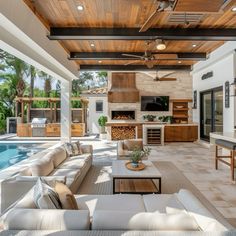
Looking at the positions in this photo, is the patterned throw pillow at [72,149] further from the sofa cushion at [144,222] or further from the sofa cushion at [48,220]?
the sofa cushion at [144,222]

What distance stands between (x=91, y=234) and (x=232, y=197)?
3365 millimetres

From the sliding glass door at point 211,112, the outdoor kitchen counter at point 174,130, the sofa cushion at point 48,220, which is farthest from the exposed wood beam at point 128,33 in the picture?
the outdoor kitchen counter at point 174,130

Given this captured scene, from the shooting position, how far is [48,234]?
5.73 ft

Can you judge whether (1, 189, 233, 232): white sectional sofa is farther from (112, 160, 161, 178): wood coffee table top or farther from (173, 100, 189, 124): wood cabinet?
(173, 100, 189, 124): wood cabinet

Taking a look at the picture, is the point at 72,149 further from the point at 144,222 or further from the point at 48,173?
the point at 144,222

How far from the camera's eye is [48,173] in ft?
13.8

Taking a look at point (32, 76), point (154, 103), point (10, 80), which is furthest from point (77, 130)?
point (32, 76)

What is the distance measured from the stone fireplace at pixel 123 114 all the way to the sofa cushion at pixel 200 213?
930cm

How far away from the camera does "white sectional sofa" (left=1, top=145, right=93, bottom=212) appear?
3.36 meters

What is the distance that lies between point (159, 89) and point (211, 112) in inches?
126

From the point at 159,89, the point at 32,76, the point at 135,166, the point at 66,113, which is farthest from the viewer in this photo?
the point at 32,76

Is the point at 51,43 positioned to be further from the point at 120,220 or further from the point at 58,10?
the point at 120,220

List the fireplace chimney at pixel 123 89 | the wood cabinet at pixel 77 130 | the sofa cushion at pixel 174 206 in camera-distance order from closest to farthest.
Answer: the sofa cushion at pixel 174 206 → the fireplace chimney at pixel 123 89 → the wood cabinet at pixel 77 130

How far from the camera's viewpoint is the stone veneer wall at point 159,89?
11961mm
